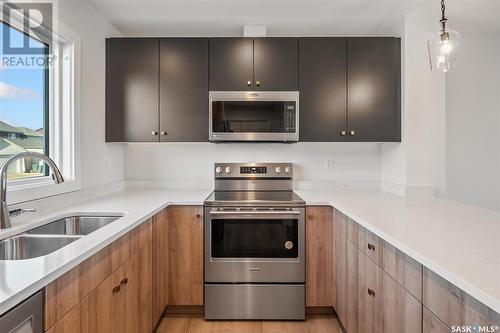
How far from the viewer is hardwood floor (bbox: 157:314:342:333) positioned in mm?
2072

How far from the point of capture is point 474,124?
2648 mm

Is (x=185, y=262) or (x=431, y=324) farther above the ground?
(x=431, y=324)

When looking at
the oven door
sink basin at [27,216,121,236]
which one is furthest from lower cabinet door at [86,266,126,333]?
the oven door

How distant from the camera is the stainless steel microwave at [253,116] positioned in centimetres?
242

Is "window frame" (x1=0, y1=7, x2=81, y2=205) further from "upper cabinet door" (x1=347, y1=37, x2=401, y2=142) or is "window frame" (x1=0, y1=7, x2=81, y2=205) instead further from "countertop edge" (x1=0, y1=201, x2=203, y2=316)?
"upper cabinet door" (x1=347, y1=37, x2=401, y2=142)

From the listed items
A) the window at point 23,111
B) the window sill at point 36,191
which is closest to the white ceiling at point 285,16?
the window at point 23,111

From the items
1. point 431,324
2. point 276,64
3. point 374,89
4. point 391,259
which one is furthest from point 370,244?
point 276,64

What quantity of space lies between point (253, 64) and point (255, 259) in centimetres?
158

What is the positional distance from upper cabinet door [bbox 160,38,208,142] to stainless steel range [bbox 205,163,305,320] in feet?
2.36

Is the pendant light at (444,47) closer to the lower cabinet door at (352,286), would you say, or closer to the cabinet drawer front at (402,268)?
the cabinet drawer front at (402,268)

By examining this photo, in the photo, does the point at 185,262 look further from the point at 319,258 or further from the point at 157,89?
the point at 157,89

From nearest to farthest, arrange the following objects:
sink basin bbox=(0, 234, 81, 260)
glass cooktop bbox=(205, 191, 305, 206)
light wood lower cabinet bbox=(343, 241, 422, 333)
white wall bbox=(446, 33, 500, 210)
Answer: light wood lower cabinet bbox=(343, 241, 422, 333), sink basin bbox=(0, 234, 81, 260), glass cooktop bbox=(205, 191, 305, 206), white wall bbox=(446, 33, 500, 210)

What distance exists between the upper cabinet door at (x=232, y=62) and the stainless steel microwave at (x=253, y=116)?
84 millimetres

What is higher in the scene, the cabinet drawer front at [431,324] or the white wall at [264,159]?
the white wall at [264,159]
